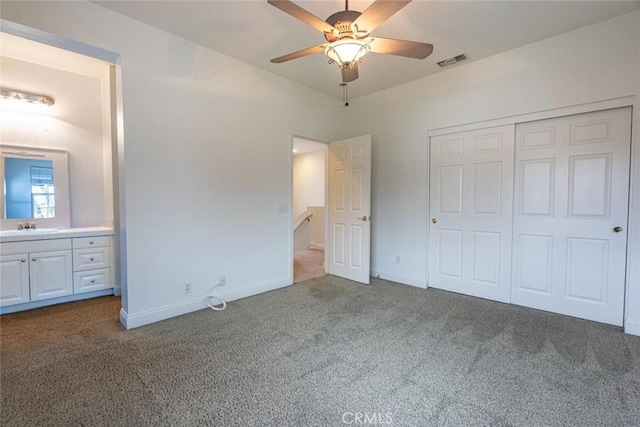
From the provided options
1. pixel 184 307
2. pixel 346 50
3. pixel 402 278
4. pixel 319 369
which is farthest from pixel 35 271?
pixel 402 278

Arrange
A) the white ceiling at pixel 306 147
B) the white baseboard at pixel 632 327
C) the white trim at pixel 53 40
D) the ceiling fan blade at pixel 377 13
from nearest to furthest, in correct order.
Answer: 1. the ceiling fan blade at pixel 377 13
2. the white trim at pixel 53 40
3. the white baseboard at pixel 632 327
4. the white ceiling at pixel 306 147

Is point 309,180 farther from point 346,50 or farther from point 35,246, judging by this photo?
point 346,50

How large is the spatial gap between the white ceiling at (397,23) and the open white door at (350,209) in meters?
1.26

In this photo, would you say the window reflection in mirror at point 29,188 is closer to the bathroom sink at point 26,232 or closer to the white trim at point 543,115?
the bathroom sink at point 26,232

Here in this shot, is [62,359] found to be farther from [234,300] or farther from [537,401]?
[537,401]

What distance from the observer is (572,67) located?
2775mm

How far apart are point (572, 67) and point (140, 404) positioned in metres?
4.47

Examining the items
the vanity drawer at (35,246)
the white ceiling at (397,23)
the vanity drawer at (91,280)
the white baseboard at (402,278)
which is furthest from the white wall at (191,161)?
the white baseboard at (402,278)

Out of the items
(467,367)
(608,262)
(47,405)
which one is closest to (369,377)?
(467,367)

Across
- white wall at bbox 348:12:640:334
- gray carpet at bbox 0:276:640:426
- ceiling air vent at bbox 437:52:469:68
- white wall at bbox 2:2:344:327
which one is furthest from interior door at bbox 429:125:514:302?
white wall at bbox 2:2:344:327

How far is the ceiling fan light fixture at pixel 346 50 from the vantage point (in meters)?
1.86

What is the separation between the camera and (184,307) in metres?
2.98

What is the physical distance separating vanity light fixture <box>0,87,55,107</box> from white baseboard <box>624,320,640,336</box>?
644cm

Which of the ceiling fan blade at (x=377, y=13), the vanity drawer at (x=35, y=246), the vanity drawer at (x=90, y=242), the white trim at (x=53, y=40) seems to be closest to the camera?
the ceiling fan blade at (x=377, y=13)
